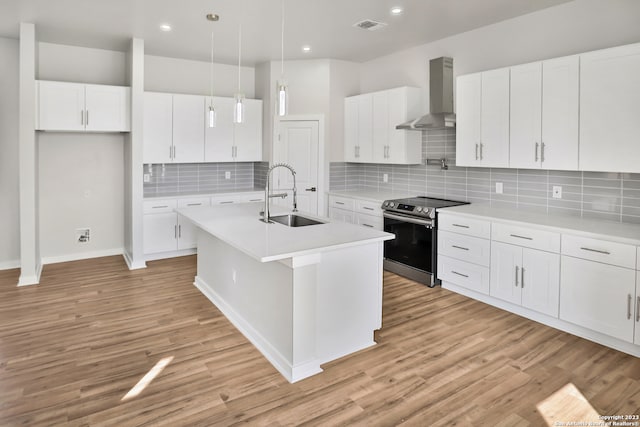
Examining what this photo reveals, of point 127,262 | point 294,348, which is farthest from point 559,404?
point 127,262

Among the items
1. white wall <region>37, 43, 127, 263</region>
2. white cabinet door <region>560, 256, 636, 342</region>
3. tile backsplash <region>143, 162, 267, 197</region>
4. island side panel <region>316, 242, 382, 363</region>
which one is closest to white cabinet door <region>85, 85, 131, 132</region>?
white wall <region>37, 43, 127, 263</region>

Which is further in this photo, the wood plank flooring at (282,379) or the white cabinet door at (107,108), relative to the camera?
the white cabinet door at (107,108)

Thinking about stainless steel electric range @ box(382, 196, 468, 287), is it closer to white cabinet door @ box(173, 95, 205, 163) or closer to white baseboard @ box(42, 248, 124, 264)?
white cabinet door @ box(173, 95, 205, 163)

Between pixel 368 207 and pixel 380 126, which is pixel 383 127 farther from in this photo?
pixel 368 207

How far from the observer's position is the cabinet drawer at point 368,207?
5.20 m

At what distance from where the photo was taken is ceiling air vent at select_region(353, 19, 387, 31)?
4422mm

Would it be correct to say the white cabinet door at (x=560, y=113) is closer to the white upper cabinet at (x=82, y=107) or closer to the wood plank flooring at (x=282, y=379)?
the wood plank flooring at (x=282, y=379)

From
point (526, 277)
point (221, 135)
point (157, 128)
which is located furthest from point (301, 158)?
point (526, 277)

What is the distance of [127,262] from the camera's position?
5562 mm

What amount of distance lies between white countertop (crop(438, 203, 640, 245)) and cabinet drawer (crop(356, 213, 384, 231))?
927 millimetres

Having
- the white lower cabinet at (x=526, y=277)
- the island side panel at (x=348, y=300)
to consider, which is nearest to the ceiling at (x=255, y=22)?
the white lower cabinet at (x=526, y=277)

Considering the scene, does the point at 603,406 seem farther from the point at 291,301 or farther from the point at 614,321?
the point at 291,301

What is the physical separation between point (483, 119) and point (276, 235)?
2.50 metres

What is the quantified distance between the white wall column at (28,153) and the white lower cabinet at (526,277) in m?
4.80
